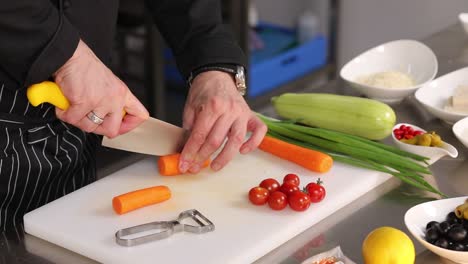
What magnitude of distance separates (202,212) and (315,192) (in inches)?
8.0

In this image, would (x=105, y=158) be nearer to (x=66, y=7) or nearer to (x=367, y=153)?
(x=66, y=7)

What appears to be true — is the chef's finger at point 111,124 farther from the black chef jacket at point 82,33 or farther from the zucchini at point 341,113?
the zucchini at point 341,113

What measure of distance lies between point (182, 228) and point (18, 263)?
0.27 meters

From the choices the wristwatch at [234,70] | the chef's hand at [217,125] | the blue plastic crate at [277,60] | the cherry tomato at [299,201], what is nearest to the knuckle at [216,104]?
the chef's hand at [217,125]

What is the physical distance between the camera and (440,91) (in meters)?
1.98

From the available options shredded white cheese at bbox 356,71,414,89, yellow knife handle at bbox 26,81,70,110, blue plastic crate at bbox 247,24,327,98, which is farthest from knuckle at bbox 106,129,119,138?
blue plastic crate at bbox 247,24,327,98

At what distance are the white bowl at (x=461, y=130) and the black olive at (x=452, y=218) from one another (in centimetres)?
34

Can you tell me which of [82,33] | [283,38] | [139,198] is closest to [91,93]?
[139,198]

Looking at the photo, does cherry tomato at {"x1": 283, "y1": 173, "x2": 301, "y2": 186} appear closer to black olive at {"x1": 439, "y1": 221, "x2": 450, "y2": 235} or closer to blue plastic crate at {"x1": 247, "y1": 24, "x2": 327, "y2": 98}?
black olive at {"x1": 439, "y1": 221, "x2": 450, "y2": 235}

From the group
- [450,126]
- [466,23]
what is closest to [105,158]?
[450,126]

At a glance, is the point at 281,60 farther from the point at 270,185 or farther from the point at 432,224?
the point at 432,224

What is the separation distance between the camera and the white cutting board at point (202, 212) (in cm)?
137

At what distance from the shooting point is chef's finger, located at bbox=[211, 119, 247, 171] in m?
1.65

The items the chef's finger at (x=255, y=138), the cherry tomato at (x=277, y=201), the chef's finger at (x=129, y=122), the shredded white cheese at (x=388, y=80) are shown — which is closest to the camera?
the cherry tomato at (x=277, y=201)
